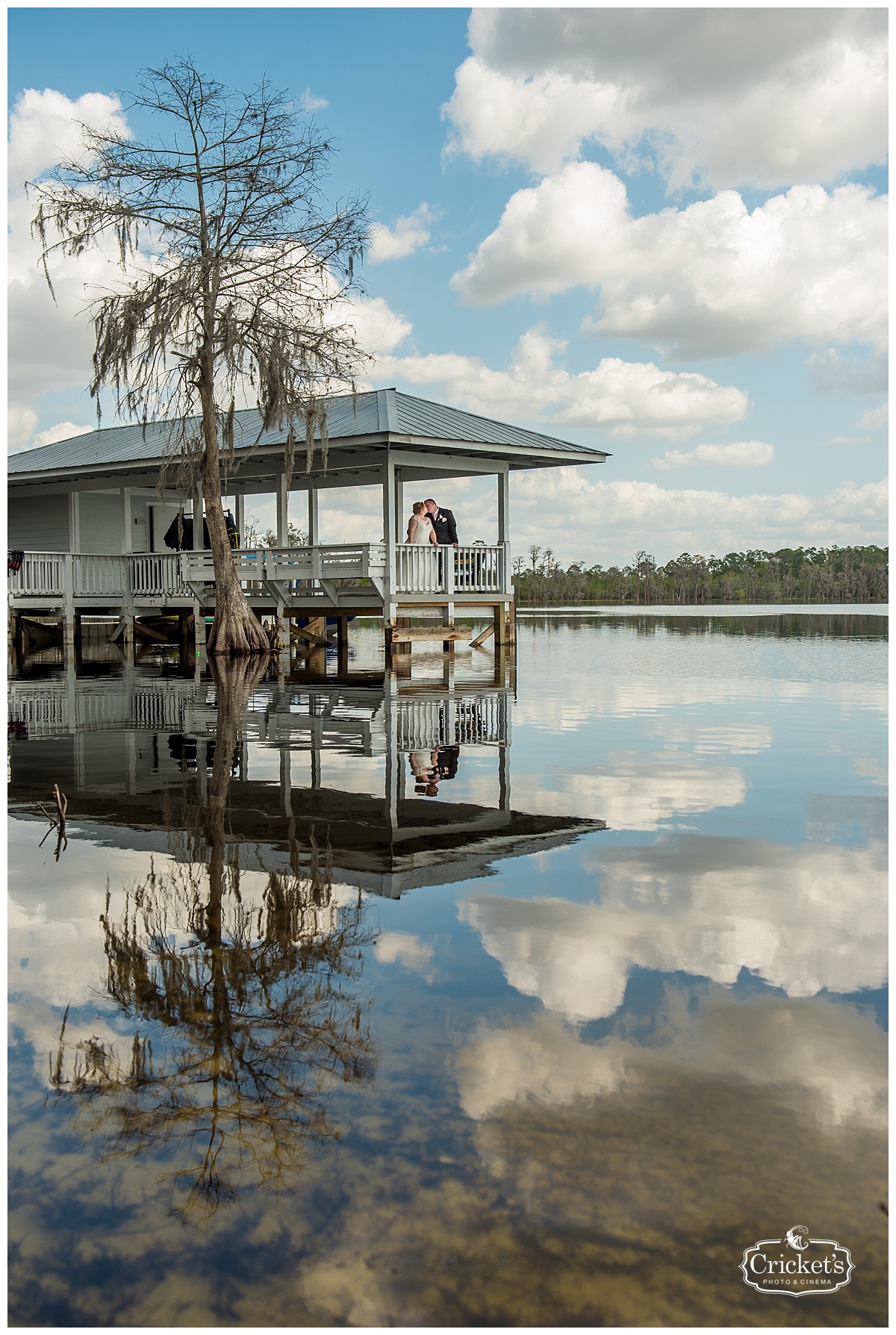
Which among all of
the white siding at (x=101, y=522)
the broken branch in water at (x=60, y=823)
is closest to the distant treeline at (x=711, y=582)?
the white siding at (x=101, y=522)

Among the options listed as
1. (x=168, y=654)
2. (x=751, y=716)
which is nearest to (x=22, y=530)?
(x=168, y=654)

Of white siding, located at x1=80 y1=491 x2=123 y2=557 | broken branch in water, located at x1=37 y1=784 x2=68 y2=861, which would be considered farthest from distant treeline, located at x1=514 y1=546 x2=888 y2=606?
broken branch in water, located at x1=37 y1=784 x2=68 y2=861

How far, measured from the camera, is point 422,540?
75.9 ft

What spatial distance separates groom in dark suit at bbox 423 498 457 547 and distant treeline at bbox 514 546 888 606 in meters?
60.9

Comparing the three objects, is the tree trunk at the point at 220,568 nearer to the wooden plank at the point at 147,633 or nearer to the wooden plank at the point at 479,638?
the wooden plank at the point at 147,633

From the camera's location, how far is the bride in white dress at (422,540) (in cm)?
2272

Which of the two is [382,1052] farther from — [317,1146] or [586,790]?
[586,790]

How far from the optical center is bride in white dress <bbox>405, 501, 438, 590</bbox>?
2272 cm

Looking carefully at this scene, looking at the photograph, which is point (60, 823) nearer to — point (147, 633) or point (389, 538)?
point (389, 538)

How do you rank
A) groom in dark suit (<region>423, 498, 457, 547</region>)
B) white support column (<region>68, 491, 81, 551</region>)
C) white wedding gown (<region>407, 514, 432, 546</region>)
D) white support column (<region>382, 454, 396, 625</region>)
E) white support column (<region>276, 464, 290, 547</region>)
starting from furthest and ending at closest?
white support column (<region>68, 491, 81, 551</region>) < white support column (<region>276, 464, 290, 547</region>) < groom in dark suit (<region>423, 498, 457, 547</region>) < white wedding gown (<region>407, 514, 432, 546</region>) < white support column (<region>382, 454, 396, 625</region>)

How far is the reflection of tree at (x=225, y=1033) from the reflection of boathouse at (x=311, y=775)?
2.44ft

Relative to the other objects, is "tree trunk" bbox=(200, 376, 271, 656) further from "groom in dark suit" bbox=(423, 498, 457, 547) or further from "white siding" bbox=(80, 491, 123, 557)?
"white siding" bbox=(80, 491, 123, 557)

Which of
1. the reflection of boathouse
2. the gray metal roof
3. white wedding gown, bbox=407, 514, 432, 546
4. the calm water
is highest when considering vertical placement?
the gray metal roof

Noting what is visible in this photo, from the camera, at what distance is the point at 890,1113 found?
289cm
